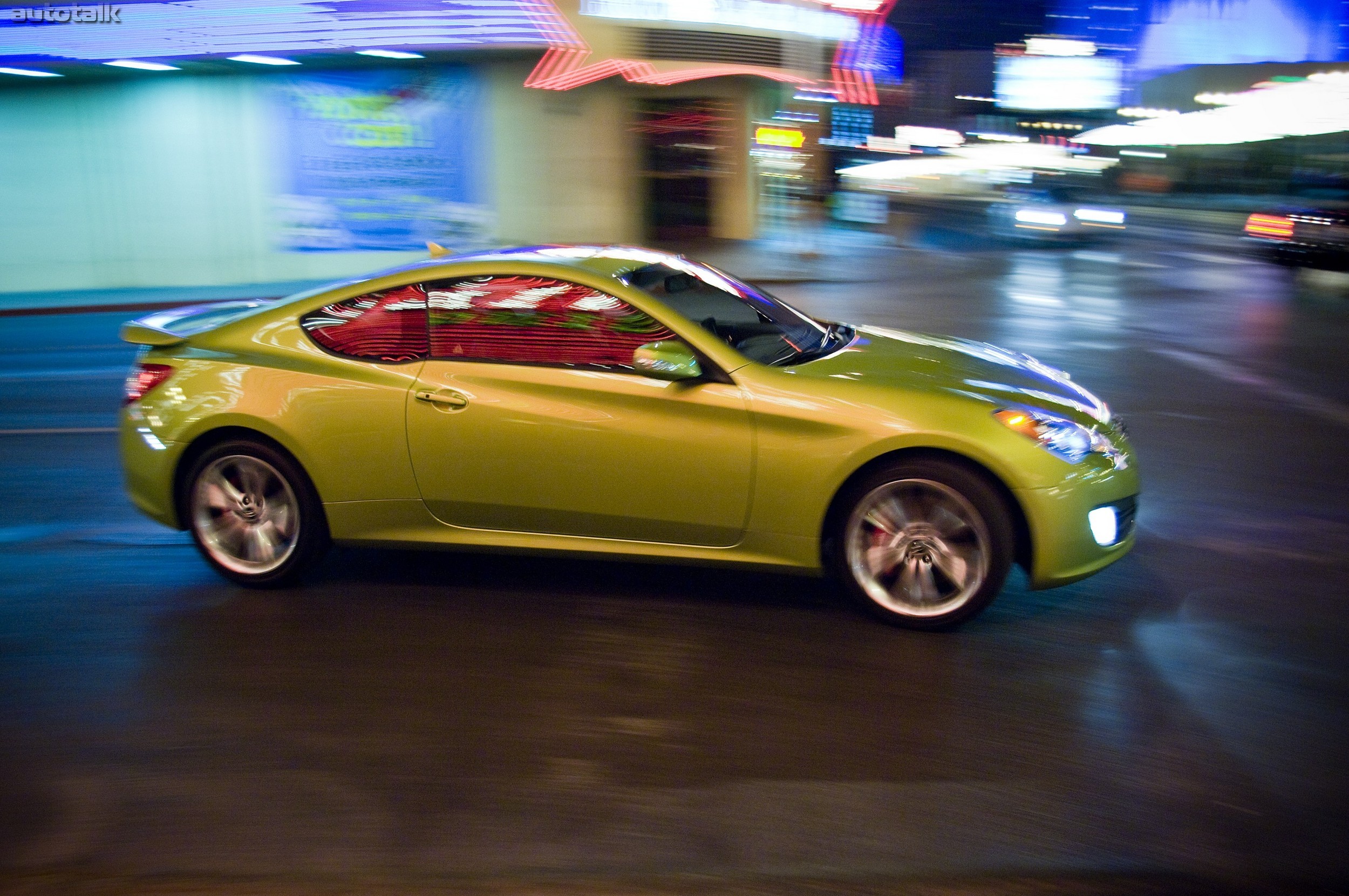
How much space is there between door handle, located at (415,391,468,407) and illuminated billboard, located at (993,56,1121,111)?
83112mm

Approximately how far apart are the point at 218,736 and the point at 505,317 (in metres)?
2.10

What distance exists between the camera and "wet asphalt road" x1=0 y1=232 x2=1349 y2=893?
10.9 ft

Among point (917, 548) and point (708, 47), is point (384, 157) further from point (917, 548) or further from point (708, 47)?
point (917, 548)

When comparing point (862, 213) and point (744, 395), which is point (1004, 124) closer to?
point (862, 213)

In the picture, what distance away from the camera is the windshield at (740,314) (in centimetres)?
530

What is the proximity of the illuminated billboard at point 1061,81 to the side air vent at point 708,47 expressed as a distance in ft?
214

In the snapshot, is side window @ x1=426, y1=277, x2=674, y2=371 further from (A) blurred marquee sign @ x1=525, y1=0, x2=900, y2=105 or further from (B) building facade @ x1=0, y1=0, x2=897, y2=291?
(A) blurred marquee sign @ x1=525, y1=0, x2=900, y2=105

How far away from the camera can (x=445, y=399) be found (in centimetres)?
509

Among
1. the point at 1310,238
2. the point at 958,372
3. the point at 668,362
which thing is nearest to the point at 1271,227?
the point at 1310,238

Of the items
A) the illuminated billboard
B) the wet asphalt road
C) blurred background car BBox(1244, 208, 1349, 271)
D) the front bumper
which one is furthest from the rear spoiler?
the illuminated billboard

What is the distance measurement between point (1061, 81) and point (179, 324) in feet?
275

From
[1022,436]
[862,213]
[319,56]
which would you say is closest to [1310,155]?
[862,213]

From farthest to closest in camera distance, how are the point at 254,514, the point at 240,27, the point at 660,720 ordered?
the point at 240,27
the point at 254,514
the point at 660,720

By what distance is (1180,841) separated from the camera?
11.0ft
